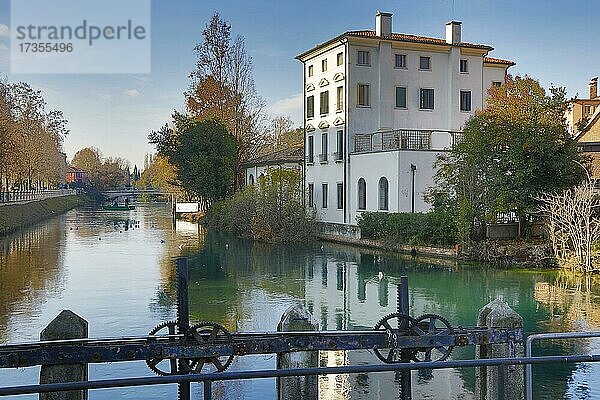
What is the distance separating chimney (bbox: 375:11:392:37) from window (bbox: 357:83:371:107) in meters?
2.96

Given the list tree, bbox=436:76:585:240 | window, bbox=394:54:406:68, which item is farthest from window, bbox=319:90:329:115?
tree, bbox=436:76:585:240

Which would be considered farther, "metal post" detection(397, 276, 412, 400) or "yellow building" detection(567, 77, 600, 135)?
"yellow building" detection(567, 77, 600, 135)

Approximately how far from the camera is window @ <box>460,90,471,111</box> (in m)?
34.7

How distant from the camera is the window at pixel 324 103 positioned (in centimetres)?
3403

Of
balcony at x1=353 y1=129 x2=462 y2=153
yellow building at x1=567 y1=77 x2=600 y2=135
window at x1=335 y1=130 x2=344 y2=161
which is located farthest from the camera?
yellow building at x1=567 y1=77 x2=600 y2=135

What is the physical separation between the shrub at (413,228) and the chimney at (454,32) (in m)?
12.1

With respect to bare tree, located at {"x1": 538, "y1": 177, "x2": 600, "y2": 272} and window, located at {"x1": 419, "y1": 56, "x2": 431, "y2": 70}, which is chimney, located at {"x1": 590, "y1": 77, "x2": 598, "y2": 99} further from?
bare tree, located at {"x1": 538, "y1": 177, "x2": 600, "y2": 272}

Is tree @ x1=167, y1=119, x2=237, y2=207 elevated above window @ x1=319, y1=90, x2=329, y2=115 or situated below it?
below

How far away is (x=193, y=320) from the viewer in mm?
12945

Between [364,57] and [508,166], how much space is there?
11988 mm

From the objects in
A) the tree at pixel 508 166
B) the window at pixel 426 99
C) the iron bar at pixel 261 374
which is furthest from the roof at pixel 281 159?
the iron bar at pixel 261 374

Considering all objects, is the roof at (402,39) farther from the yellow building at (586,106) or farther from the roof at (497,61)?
the yellow building at (586,106)

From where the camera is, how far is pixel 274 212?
31.3m

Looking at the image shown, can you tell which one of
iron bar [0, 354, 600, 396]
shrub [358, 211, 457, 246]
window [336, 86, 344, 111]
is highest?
window [336, 86, 344, 111]
